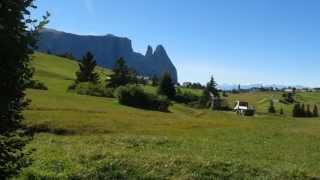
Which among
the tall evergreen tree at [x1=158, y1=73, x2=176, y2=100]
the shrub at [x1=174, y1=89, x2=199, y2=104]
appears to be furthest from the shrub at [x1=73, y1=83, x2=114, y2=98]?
the shrub at [x1=174, y1=89, x2=199, y2=104]

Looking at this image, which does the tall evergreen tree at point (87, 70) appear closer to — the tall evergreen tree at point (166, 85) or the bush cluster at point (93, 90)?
the tall evergreen tree at point (166, 85)

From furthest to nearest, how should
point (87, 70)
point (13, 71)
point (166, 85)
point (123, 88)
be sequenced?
point (87, 70), point (166, 85), point (123, 88), point (13, 71)

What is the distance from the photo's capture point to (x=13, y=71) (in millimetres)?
15922

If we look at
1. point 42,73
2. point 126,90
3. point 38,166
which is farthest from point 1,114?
point 42,73

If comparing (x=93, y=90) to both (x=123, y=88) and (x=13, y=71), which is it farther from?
(x=13, y=71)

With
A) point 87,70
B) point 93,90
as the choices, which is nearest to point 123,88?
point 93,90

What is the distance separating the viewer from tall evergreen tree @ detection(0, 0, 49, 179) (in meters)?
15.8

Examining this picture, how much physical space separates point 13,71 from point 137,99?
101105 millimetres

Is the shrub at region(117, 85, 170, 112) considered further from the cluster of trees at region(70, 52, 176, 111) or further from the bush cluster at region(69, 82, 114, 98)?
the bush cluster at region(69, 82, 114, 98)

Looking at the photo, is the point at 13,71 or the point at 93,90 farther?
the point at 93,90

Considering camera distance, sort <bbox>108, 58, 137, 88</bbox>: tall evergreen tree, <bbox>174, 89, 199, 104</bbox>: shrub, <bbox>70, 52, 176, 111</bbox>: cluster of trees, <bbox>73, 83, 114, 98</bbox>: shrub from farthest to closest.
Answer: <bbox>174, 89, 199, 104</bbox>: shrub → <bbox>108, 58, 137, 88</bbox>: tall evergreen tree → <bbox>73, 83, 114, 98</bbox>: shrub → <bbox>70, 52, 176, 111</bbox>: cluster of trees

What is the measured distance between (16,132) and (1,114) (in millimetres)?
1173

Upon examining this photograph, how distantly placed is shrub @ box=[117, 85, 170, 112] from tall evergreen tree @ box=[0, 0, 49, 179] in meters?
100.0

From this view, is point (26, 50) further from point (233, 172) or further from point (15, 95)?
point (233, 172)
